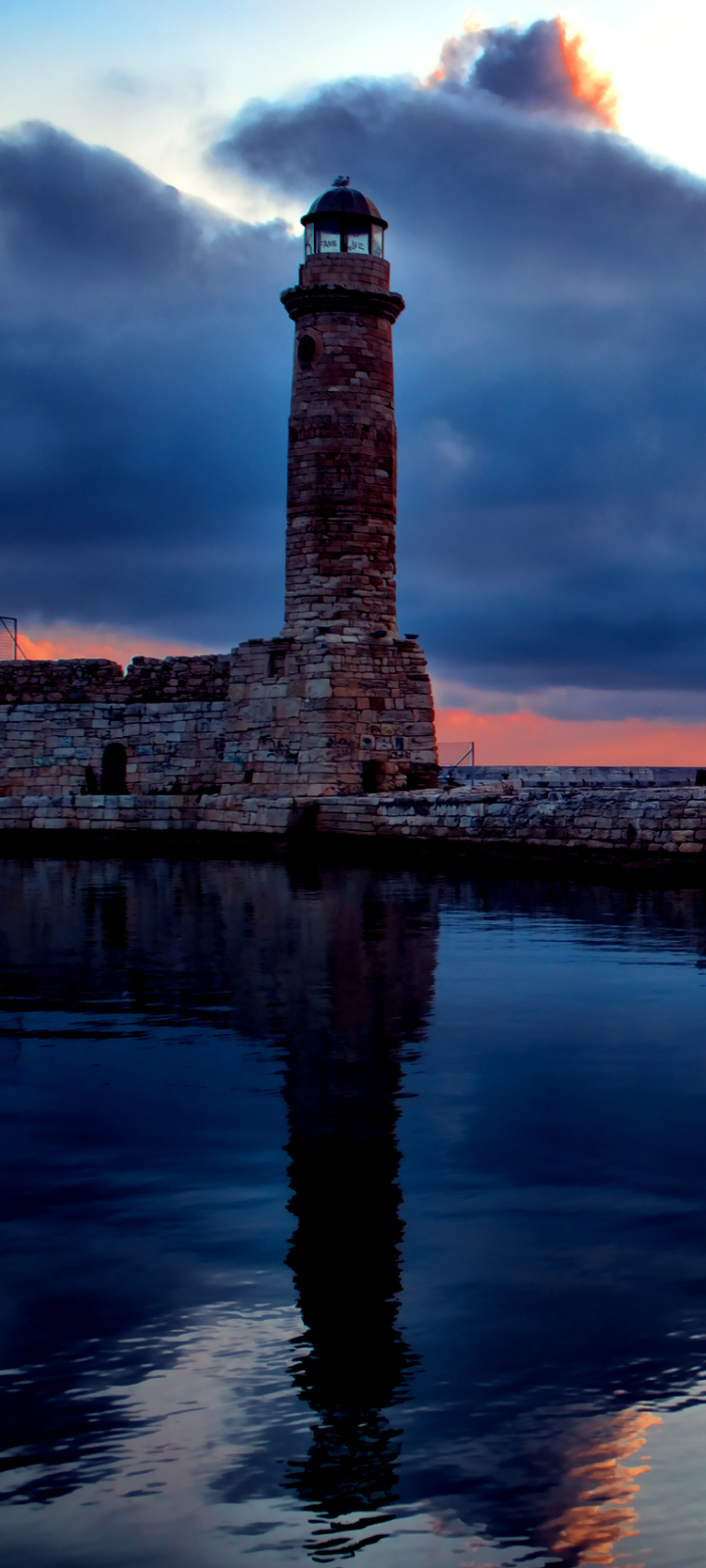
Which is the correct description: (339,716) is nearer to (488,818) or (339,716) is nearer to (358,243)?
(488,818)

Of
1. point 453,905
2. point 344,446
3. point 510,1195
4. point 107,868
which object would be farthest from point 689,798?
point 510,1195

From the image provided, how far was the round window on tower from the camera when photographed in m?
18.1

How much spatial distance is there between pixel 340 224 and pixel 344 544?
476 cm

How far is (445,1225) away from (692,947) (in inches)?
231

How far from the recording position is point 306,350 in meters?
18.2

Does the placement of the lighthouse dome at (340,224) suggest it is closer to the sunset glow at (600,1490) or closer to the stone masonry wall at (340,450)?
the stone masonry wall at (340,450)

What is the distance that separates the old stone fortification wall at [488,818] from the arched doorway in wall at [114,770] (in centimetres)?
118

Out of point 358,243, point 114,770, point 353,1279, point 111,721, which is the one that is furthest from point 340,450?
point 353,1279

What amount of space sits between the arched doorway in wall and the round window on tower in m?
7.48

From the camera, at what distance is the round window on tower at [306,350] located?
59.4ft

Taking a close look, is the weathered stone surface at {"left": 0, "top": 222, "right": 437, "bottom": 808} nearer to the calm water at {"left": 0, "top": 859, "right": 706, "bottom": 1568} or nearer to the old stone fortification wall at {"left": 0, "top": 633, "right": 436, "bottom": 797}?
the old stone fortification wall at {"left": 0, "top": 633, "right": 436, "bottom": 797}

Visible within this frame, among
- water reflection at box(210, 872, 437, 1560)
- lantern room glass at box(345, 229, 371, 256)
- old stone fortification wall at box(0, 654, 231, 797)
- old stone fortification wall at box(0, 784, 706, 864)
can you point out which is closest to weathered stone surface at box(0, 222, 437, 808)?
lantern room glass at box(345, 229, 371, 256)

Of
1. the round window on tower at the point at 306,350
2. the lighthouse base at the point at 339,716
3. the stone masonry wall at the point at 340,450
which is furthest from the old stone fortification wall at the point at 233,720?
the round window on tower at the point at 306,350

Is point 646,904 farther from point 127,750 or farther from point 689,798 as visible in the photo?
point 127,750
